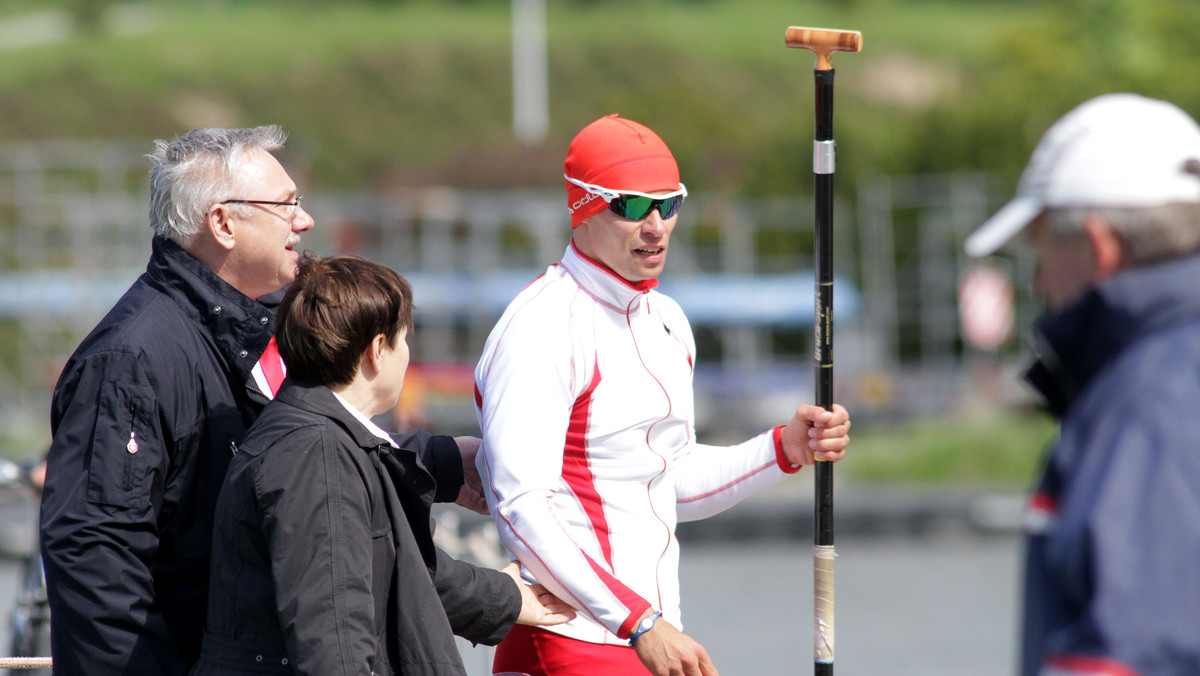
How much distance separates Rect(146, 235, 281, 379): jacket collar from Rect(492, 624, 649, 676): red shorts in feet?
2.85

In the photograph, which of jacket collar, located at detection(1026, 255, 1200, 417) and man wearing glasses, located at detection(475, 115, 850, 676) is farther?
man wearing glasses, located at detection(475, 115, 850, 676)

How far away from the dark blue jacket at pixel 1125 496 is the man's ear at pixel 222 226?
180 cm

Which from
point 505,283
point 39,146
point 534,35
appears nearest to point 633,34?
point 534,35

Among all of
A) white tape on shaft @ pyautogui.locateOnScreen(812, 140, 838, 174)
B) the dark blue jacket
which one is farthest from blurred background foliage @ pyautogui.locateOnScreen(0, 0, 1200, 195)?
the dark blue jacket

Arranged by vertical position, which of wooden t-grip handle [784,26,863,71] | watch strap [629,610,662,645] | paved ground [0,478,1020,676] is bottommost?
paved ground [0,478,1020,676]

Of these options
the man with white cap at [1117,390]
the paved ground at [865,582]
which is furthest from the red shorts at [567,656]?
the paved ground at [865,582]

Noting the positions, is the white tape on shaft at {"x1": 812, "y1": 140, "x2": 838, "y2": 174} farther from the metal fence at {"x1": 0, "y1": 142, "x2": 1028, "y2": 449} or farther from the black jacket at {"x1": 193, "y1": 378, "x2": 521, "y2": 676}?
the metal fence at {"x1": 0, "y1": 142, "x2": 1028, "y2": 449}

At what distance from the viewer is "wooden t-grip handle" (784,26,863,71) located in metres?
3.04

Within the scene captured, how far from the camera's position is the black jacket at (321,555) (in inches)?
88.7

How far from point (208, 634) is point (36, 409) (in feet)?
69.4

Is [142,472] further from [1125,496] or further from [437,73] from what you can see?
[437,73]

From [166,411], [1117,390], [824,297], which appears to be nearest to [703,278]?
[824,297]

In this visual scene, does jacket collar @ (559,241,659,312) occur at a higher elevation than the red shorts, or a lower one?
higher

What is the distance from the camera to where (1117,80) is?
33.1 meters
